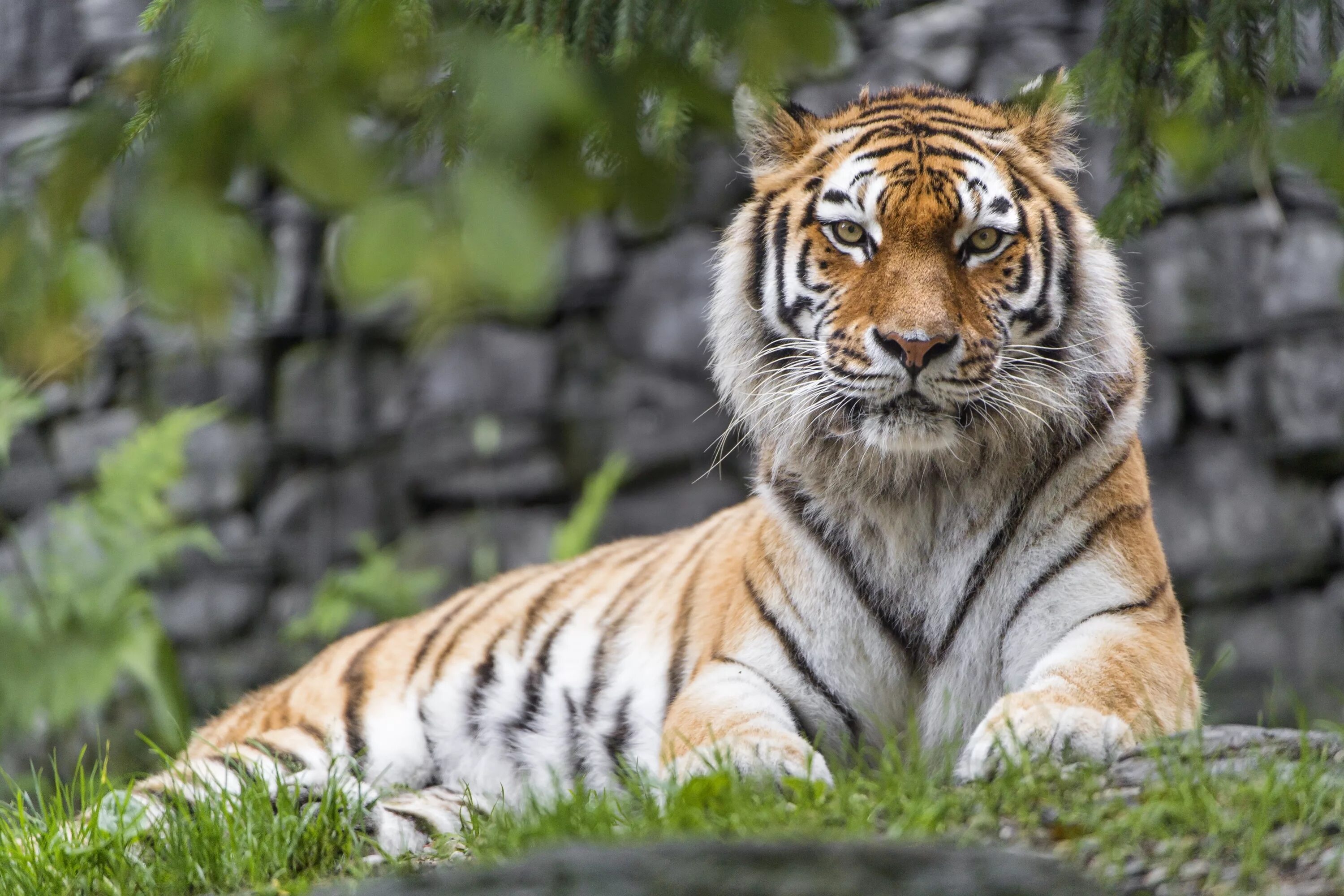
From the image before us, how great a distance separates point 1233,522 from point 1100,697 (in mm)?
3278

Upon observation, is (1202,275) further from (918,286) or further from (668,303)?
(918,286)

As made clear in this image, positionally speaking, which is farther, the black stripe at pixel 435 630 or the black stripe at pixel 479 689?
the black stripe at pixel 435 630

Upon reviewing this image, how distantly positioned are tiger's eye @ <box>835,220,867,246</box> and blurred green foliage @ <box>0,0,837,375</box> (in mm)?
1403

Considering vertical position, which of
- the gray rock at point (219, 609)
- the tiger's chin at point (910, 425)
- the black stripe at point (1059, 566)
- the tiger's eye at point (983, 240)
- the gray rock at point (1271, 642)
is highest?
the tiger's eye at point (983, 240)

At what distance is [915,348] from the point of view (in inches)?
88.4

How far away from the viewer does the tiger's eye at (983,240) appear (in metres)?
2.42

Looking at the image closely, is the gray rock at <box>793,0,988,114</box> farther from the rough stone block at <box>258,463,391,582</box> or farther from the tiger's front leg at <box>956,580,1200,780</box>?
the tiger's front leg at <box>956,580,1200,780</box>

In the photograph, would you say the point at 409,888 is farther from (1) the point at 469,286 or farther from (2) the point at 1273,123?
(2) the point at 1273,123

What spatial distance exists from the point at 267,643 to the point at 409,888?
4423mm

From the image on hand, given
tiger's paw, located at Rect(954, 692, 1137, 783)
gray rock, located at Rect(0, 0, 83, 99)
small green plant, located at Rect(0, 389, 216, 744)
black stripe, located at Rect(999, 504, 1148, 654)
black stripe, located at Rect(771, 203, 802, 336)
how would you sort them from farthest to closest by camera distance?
small green plant, located at Rect(0, 389, 216, 744) < gray rock, located at Rect(0, 0, 83, 99) < black stripe, located at Rect(771, 203, 802, 336) < black stripe, located at Rect(999, 504, 1148, 654) < tiger's paw, located at Rect(954, 692, 1137, 783)

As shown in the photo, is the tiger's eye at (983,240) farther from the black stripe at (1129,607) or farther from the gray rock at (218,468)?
the gray rock at (218,468)

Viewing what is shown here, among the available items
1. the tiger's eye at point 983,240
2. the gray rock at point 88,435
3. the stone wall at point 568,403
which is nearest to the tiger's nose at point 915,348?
the tiger's eye at point 983,240

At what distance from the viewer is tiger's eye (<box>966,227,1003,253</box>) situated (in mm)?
2424

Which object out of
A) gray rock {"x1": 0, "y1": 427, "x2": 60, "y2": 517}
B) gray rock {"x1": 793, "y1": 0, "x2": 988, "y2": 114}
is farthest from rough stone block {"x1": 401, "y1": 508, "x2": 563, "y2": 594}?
gray rock {"x1": 793, "y1": 0, "x2": 988, "y2": 114}
